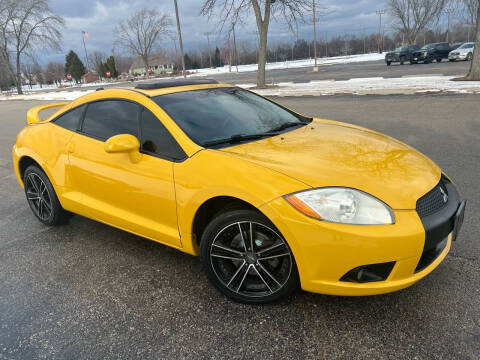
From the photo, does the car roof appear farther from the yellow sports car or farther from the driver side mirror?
the driver side mirror

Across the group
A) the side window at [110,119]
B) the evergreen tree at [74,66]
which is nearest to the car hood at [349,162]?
the side window at [110,119]

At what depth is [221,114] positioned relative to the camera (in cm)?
328

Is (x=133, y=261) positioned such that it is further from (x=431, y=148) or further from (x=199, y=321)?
(x=431, y=148)

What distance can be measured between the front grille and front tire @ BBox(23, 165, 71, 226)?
11.2 ft

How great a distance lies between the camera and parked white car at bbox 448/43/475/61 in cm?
3057

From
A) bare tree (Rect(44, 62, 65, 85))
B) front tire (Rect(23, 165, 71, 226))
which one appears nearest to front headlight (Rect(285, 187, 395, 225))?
front tire (Rect(23, 165, 71, 226))

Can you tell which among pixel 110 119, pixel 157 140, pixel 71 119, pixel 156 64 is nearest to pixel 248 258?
pixel 157 140

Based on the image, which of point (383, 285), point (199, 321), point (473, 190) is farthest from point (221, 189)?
point (473, 190)

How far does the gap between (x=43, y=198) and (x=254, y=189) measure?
112 inches

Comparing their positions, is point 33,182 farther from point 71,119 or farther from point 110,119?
point 110,119

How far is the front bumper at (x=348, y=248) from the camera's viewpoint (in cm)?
212

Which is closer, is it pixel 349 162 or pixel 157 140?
pixel 349 162

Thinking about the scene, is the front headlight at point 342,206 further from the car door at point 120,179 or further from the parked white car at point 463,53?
the parked white car at point 463,53

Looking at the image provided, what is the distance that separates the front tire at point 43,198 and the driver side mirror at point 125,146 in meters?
1.48
